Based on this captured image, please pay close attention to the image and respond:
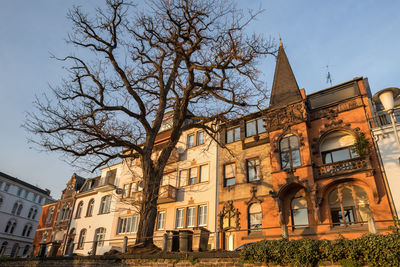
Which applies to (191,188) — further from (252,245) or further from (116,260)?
(252,245)

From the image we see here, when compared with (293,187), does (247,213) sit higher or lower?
lower

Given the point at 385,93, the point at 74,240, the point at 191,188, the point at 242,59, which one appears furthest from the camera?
the point at 74,240

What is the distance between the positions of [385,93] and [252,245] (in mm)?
7684

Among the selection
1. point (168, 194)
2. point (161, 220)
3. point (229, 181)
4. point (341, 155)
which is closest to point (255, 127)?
point (229, 181)

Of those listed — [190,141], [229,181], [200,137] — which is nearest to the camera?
[229,181]

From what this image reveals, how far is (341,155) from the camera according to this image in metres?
18.3

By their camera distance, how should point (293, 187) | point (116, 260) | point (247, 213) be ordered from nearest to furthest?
1. point (116, 260)
2. point (293, 187)
3. point (247, 213)

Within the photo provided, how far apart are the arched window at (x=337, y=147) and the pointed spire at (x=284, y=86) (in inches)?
148

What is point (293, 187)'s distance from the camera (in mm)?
18547

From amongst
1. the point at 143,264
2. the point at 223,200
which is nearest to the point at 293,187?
the point at 223,200

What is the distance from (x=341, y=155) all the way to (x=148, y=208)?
510 inches

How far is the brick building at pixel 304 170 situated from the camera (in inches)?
642

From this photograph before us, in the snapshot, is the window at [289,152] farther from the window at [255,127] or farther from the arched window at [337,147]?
the window at [255,127]

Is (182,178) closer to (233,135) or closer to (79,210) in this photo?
(233,135)
